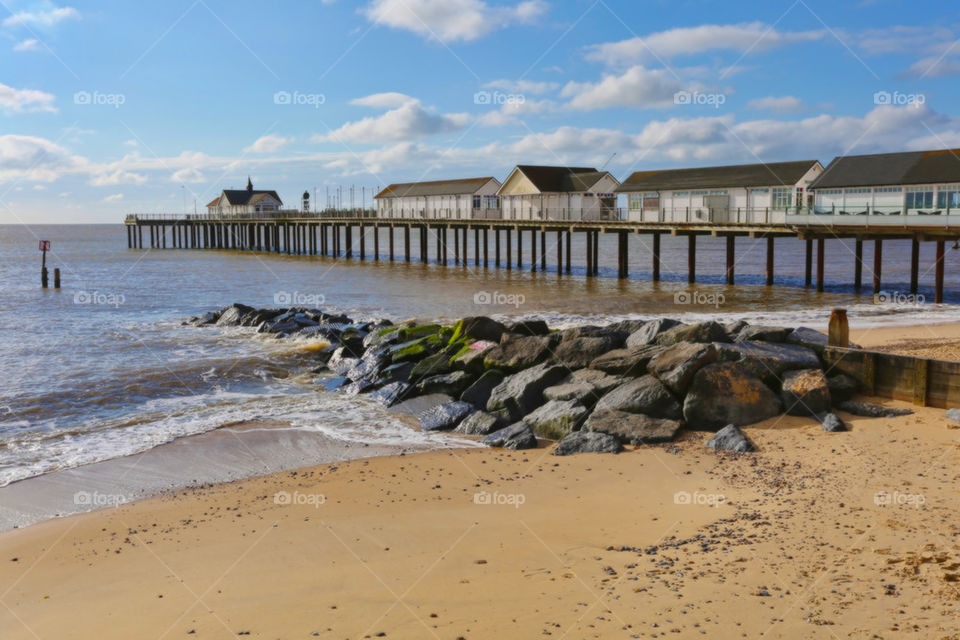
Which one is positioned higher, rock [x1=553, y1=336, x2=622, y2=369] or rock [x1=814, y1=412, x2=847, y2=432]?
rock [x1=553, y1=336, x2=622, y2=369]

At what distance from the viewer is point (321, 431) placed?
13.1 meters

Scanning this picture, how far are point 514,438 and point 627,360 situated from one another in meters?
2.75

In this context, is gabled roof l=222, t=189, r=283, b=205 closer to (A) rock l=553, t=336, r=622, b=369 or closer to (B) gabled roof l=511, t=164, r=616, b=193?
(B) gabled roof l=511, t=164, r=616, b=193

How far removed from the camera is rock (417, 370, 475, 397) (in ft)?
48.9

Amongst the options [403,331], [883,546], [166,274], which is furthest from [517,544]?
[166,274]

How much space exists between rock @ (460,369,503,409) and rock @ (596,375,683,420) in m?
2.47

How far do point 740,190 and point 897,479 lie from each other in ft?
97.6

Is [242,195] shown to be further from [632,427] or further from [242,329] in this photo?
[632,427]

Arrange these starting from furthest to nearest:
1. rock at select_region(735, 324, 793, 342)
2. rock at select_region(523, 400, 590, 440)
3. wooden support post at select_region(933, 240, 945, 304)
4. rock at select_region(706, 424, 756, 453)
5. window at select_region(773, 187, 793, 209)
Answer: window at select_region(773, 187, 793, 209) < wooden support post at select_region(933, 240, 945, 304) < rock at select_region(735, 324, 793, 342) < rock at select_region(523, 400, 590, 440) < rock at select_region(706, 424, 756, 453)

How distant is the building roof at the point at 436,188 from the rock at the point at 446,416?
41305mm

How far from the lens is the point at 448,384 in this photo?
1493 centimetres

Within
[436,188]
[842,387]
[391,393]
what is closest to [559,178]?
[436,188]

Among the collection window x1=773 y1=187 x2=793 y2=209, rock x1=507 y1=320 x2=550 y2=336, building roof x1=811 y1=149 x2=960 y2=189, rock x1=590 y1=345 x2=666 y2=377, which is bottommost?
rock x1=590 y1=345 x2=666 y2=377

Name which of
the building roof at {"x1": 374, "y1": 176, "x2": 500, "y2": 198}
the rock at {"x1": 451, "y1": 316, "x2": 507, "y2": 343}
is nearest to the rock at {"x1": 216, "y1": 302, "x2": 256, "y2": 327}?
the rock at {"x1": 451, "y1": 316, "x2": 507, "y2": 343}
